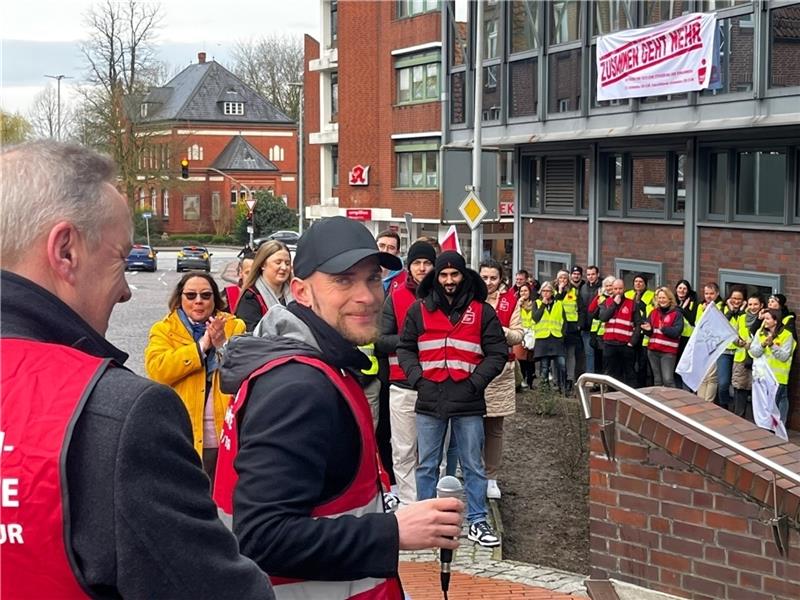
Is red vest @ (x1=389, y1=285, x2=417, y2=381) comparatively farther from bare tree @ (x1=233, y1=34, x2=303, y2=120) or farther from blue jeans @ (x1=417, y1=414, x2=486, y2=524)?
bare tree @ (x1=233, y1=34, x2=303, y2=120)

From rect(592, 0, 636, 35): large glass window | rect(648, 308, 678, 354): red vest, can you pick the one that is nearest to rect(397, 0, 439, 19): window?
rect(592, 0, 636, 35): large glass window

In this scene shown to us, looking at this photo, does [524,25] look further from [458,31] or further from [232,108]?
[232,108]

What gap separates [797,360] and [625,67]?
18.5 feet

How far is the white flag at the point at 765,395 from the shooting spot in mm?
14188

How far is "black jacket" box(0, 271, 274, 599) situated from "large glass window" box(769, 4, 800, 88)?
1447cm

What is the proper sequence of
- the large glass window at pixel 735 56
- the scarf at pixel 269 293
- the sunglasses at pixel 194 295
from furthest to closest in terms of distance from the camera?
the large glass window at pixel 735 56, the scarf at pixel 269 293, the sunglasses at pixel 194 295

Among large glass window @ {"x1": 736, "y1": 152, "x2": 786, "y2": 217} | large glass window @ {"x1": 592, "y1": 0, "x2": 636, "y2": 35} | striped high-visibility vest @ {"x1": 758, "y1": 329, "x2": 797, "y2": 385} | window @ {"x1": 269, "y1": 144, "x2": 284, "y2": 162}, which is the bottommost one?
striped high-visibility vest @ {"x1": 758, "y1": 329, "x2": 797, "y2": 385}

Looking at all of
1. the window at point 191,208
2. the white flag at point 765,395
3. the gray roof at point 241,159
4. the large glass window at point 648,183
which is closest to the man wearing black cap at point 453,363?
the white flag at point 765,395

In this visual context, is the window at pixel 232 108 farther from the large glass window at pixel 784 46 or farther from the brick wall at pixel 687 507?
the brick wall at pixel 687 507

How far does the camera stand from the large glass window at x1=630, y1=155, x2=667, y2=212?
19.2 metres

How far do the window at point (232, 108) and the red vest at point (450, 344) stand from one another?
91.9 meters

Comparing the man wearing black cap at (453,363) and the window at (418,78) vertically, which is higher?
the window at (418,78)

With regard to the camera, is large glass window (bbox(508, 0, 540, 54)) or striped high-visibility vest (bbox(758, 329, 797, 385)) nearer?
striped high-visibility vest (bbox(758, 329, 797, 385))

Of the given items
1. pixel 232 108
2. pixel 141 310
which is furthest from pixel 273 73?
pixel 141 310
